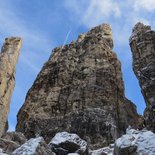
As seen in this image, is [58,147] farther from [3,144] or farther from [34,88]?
[34,88]

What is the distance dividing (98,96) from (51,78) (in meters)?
8.45

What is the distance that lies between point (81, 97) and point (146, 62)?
30.6ft

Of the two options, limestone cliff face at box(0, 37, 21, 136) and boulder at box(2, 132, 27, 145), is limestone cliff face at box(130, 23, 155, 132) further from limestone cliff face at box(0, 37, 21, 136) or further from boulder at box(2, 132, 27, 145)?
limestone cliff face at box(0, 37, 21, 136)

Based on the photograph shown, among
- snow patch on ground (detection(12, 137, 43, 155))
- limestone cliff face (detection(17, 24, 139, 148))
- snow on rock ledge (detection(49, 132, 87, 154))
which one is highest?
limestone cliff face (detection(17, 24, 139, 148))

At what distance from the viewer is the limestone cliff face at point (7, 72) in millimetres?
47084

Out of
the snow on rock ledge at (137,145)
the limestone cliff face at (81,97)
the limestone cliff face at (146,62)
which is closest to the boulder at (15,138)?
the limestone cliff face at (81,97)

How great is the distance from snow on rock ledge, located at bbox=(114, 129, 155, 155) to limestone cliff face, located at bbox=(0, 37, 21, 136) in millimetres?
27109

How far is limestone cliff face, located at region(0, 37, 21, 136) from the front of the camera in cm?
4708

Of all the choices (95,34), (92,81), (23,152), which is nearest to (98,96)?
(92,81)

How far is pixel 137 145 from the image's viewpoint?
18469 millimetres

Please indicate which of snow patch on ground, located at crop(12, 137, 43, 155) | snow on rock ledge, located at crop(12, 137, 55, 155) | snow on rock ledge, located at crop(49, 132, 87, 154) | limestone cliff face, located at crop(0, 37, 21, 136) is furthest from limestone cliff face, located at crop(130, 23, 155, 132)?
limestone cliff face, located at crop(0, 37, 21, 136)

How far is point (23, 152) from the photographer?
19.1 metres

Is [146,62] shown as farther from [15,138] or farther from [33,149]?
[33,149]

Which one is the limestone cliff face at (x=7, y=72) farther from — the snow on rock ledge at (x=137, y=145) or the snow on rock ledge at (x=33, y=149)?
the snow on rock ledge at (x=137, y=145)
